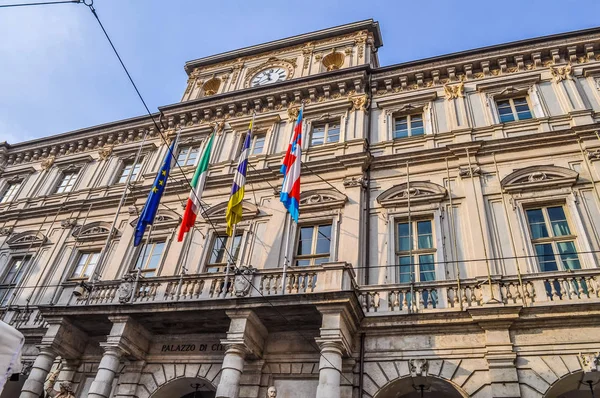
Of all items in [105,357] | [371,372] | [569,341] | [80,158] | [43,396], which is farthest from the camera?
[80,158]

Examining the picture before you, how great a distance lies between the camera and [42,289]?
16.5m

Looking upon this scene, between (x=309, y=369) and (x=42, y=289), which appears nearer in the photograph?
(x=309, y=369)

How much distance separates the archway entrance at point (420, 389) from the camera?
1021 centimetres

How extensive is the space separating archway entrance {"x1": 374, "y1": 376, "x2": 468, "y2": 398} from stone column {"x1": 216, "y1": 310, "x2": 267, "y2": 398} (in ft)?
10.5

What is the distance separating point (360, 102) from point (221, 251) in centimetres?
791

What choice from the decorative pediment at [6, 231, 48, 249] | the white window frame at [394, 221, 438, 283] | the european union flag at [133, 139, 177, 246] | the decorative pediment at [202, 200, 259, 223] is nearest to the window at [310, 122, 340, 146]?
the decorative pediment at [202, 200, 259, 223]

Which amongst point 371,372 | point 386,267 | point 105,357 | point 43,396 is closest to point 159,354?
point 105,357

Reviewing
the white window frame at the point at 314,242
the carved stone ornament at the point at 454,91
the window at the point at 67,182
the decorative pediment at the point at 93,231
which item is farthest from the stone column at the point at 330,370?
the window at the point at 67,182

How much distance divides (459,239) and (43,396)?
12.5 m

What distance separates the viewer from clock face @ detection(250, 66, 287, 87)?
20.9m

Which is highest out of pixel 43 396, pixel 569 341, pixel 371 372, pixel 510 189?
pixel 510 189

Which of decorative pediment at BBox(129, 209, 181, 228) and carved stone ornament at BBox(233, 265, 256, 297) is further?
decorative pediment at BBox(129, 209, 181, 228)

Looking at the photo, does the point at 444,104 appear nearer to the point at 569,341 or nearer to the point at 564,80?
the point at 564,80

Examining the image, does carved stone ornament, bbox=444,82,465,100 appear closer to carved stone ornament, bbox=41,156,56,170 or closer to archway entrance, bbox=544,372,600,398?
archway entrance, bbox=544,372,600,398
